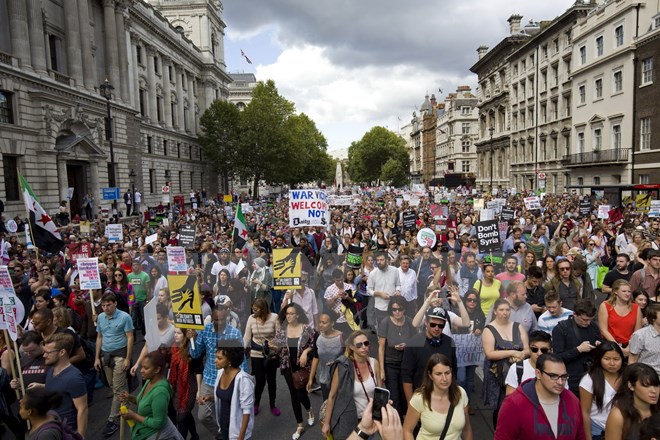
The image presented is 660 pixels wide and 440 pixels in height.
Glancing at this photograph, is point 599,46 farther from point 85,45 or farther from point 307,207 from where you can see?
point 85,45

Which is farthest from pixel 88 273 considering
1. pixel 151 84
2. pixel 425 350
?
pixel 151 84

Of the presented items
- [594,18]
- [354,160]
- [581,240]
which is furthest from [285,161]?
[354,160]

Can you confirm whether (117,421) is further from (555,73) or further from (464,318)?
(555,73)

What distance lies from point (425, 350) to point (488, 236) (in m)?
5.42

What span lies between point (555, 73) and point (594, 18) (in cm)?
770

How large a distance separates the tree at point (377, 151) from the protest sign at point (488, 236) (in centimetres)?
9767

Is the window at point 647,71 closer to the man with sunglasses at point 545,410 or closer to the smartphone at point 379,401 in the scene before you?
the man with sunglasses at point 545,410

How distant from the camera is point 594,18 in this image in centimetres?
3456

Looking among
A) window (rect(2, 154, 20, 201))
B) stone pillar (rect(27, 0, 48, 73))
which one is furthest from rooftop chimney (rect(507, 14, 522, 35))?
window (rect(2, 154, 20, 201))

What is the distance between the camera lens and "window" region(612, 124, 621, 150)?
32934 millimetres

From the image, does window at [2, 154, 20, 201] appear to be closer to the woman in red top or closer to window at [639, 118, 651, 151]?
the woman in red top

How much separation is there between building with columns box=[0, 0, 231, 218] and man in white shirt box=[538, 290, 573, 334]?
1032 inches

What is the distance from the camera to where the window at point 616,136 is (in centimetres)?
3293

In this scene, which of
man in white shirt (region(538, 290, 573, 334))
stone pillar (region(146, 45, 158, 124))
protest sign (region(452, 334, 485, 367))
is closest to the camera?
man in white shirt (region(538, 290, 573, 334))
